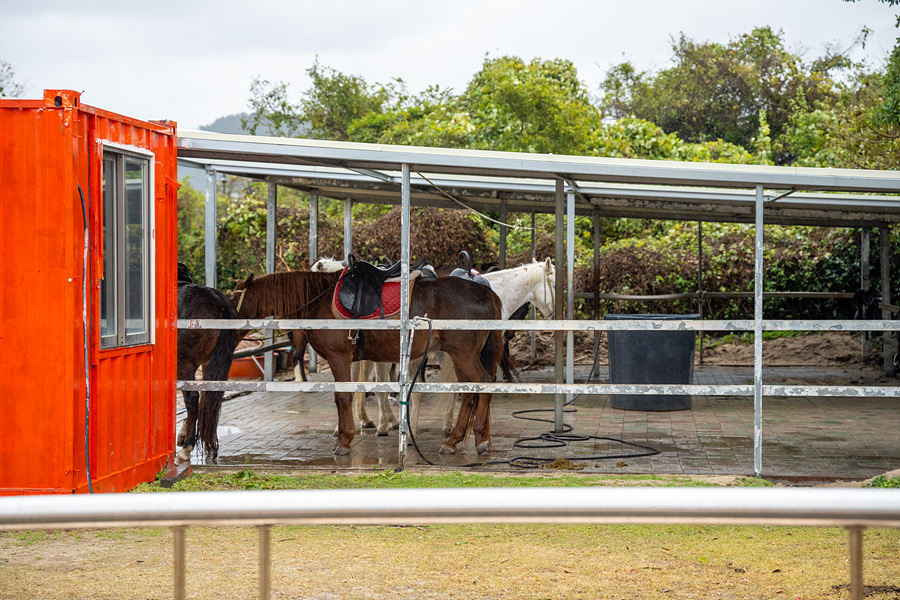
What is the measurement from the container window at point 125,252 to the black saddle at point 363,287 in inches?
87.0

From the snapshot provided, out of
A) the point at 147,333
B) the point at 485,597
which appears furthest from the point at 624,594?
the point at 147,333

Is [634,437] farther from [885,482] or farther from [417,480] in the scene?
[417,480]

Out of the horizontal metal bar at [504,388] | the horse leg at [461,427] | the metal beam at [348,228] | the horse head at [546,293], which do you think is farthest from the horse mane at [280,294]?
the metal beam at [348,228]

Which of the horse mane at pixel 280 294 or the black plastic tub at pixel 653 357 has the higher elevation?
A: the horse mane at pixel 280 294

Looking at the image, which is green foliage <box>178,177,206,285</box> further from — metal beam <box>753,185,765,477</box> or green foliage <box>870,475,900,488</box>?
green foliage <box>870,475,900,488</box>

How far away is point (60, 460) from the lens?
5.20 m

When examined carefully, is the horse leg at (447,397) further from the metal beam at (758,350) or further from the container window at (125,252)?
the container window at (125,252)

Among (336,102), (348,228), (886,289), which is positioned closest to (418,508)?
(348,228)

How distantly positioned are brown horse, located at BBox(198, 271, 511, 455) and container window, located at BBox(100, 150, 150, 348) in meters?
2.10

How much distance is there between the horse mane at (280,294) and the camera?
821 centimetres

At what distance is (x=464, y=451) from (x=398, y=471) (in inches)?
44.1

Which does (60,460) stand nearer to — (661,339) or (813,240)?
(661,339)

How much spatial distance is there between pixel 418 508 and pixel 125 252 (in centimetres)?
482

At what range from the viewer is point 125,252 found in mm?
5773
